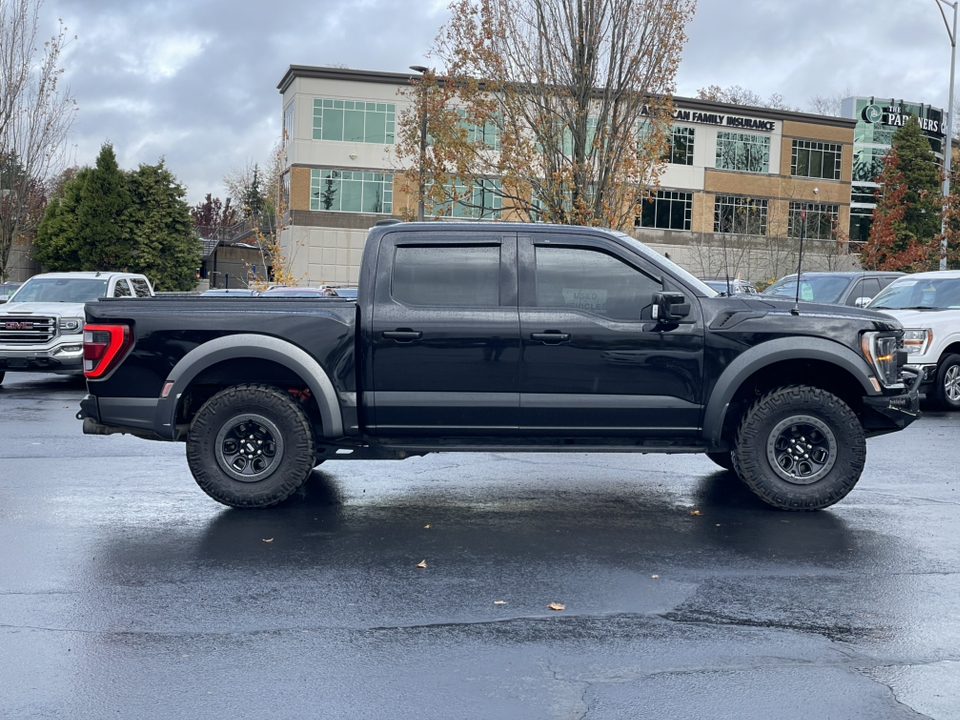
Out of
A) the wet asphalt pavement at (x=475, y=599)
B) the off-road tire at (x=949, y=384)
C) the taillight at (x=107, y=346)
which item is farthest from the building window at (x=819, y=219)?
the taillight at (x=107, y=346)

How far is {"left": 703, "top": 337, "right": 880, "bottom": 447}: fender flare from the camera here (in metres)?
7.48

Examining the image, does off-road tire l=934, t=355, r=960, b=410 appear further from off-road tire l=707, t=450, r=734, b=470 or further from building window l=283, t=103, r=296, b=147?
building window l=283, t=103, r=296, b=147

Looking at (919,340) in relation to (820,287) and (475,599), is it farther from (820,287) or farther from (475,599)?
(475,599)

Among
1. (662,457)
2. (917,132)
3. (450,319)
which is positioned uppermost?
(917,132)

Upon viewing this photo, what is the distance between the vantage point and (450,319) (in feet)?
24.6

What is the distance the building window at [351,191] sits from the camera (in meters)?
50.4

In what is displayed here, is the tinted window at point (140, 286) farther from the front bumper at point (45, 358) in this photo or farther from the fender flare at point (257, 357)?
the fender flare at point (257, 357)

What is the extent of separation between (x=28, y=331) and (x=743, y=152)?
148ft

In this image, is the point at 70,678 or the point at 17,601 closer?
the point at 70,678

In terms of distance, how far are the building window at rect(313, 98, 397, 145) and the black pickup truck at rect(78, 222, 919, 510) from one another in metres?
43.9

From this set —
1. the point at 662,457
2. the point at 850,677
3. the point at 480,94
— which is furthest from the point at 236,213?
the point at 850,677

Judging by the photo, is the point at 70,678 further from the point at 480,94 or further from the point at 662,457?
the point at 480,94

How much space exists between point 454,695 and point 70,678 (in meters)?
1.59

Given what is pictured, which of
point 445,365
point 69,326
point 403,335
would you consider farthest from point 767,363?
point 69,326
